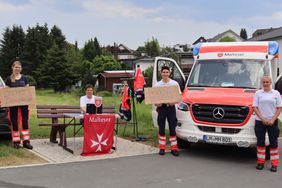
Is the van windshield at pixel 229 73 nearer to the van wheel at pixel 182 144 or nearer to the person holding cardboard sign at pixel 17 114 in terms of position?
the van wheel at pixel 182 144

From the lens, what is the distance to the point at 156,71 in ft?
34.3

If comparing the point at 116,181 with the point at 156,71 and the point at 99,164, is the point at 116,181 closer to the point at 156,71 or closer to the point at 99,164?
the point at 99,164

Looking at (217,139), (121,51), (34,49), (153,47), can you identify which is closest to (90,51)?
(34,49)

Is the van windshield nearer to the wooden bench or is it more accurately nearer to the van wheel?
the van wheel

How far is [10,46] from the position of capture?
76.9 m

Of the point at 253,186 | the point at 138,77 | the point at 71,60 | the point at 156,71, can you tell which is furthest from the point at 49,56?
the point at 253,186

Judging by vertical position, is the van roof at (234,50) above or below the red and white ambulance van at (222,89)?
above

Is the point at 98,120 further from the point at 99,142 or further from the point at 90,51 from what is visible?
the point at 90,51

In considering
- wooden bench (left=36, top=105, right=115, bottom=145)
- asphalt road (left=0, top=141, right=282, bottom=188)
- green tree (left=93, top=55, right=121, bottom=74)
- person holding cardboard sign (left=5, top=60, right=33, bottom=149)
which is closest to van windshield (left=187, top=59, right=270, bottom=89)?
asphalt road (left=0, top=141, right=282, bottom=188)

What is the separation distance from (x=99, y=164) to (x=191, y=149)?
275 centimetres

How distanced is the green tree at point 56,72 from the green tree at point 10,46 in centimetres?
1384

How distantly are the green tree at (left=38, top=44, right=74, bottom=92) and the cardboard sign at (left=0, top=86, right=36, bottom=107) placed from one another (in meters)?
52.8

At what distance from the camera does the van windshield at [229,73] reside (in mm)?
9562

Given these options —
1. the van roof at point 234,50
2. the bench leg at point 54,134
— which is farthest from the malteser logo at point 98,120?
the van roof at point 234,50
